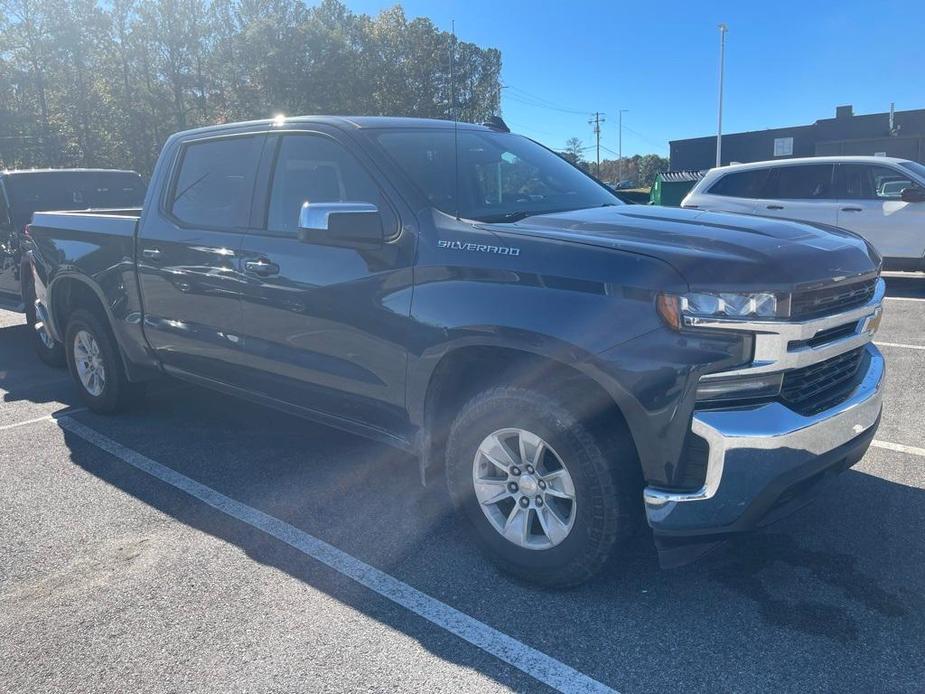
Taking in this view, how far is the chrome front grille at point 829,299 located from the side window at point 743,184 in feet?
25.9

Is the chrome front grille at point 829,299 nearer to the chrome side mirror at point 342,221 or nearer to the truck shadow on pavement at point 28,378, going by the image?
the chrome side mirror at point 342,221

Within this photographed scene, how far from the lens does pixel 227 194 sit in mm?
4309

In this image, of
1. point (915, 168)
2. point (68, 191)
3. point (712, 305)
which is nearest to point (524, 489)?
point (712, 305)

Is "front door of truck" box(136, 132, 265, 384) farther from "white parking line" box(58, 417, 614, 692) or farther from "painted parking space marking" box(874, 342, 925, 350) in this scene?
"painted parking space marking" box(874, 342, 925, 350)

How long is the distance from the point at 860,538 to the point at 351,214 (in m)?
2.69

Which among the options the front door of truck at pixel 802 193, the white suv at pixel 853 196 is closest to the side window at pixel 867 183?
the white suv at pixel 853 196

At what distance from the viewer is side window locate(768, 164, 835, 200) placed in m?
10.3

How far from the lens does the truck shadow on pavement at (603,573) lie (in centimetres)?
272

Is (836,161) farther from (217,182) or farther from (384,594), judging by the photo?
(384,594)

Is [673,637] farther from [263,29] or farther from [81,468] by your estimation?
[263,29]

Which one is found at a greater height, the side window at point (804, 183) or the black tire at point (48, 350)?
the side window at point (804, 183)

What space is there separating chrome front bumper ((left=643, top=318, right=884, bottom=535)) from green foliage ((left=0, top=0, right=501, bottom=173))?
1282 inches

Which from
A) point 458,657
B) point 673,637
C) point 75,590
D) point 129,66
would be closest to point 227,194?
point 75,590

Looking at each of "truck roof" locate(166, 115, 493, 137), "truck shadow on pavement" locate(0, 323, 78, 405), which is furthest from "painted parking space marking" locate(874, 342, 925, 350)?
"truck shadow on pavement" locate(0, 323, 78, 405)
